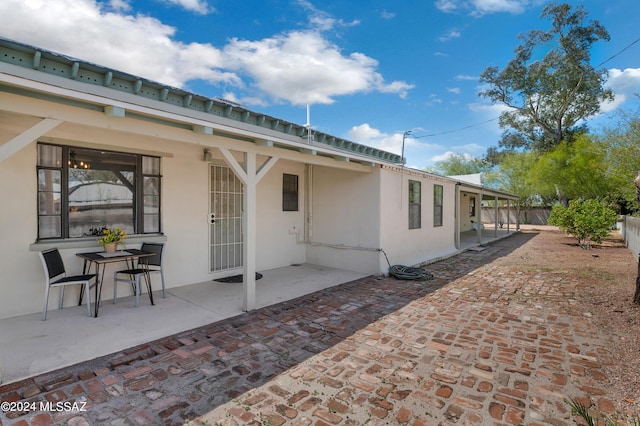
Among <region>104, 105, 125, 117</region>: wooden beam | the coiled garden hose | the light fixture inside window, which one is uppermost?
<region>104, 105, 125, 117</region>: wooden beam

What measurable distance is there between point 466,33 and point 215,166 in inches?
473

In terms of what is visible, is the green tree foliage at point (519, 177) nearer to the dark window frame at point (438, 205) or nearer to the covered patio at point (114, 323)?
the dark window frame at point (438, 205)

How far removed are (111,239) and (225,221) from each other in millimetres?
2176

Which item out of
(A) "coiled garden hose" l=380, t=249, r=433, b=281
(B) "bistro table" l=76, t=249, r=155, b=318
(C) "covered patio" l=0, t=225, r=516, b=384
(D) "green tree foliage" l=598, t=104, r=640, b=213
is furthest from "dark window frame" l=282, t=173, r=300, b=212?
(D) "green tree foliage" l=598, t=104, r=640, b=213

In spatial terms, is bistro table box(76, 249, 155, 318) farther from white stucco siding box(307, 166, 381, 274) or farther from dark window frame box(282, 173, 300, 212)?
white stucco siding box(307, 166, 381, 274)

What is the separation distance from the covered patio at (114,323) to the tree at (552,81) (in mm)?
26817

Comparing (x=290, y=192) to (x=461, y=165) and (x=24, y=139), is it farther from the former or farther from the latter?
(x=461, y=165)

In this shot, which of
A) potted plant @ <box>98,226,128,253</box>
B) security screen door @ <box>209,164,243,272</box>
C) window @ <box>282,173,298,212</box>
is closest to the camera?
potted plant @ <box>98,226,128,253</box>

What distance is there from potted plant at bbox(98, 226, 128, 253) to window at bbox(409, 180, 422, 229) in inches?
252

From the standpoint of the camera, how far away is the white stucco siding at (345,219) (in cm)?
700

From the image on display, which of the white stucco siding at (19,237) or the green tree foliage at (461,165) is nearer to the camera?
the white stucco siding at (19,237)

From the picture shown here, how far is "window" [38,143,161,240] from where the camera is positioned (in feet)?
14.3

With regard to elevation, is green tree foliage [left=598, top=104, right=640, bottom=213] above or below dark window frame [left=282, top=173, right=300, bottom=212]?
above

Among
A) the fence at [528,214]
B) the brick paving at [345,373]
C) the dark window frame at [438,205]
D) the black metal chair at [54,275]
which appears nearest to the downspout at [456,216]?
the dark window frame at [438,205]
